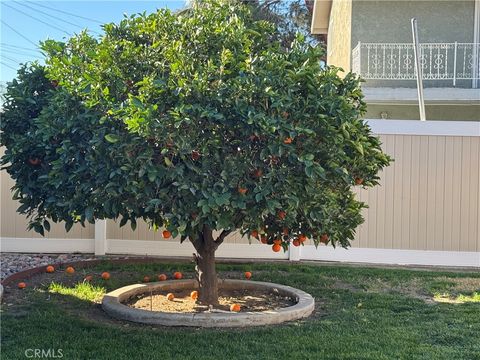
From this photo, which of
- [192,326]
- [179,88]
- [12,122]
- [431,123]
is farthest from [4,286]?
[431,123]

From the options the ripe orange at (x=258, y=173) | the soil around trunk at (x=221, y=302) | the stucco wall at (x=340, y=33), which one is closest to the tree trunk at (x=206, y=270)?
the soil around trunk at (x=221, y=302)

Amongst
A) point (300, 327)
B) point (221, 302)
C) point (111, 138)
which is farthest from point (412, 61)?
point (111, 138)

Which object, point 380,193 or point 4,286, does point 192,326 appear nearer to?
point 4,286

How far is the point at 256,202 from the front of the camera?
435 centimetres

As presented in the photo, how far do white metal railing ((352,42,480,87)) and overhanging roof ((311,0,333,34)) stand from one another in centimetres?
462

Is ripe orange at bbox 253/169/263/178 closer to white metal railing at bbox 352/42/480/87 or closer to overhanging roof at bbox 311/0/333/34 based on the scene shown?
white metal railing at bbox 352/42/480/87

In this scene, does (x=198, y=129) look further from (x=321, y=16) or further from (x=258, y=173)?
(x=321, y=16)

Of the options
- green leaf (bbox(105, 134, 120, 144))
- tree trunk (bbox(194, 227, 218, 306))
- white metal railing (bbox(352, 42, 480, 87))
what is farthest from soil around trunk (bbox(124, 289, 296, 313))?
white metal railing (bbox(352, 42, 480, 87))

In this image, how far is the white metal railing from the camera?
1194 centimetres

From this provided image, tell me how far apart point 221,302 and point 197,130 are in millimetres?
2295

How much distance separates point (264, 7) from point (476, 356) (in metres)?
19.8

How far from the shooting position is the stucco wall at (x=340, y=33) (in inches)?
514

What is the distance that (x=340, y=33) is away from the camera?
47.2 feet

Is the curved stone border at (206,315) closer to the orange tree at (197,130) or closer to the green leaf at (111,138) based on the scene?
the orange tree at (197,130)
